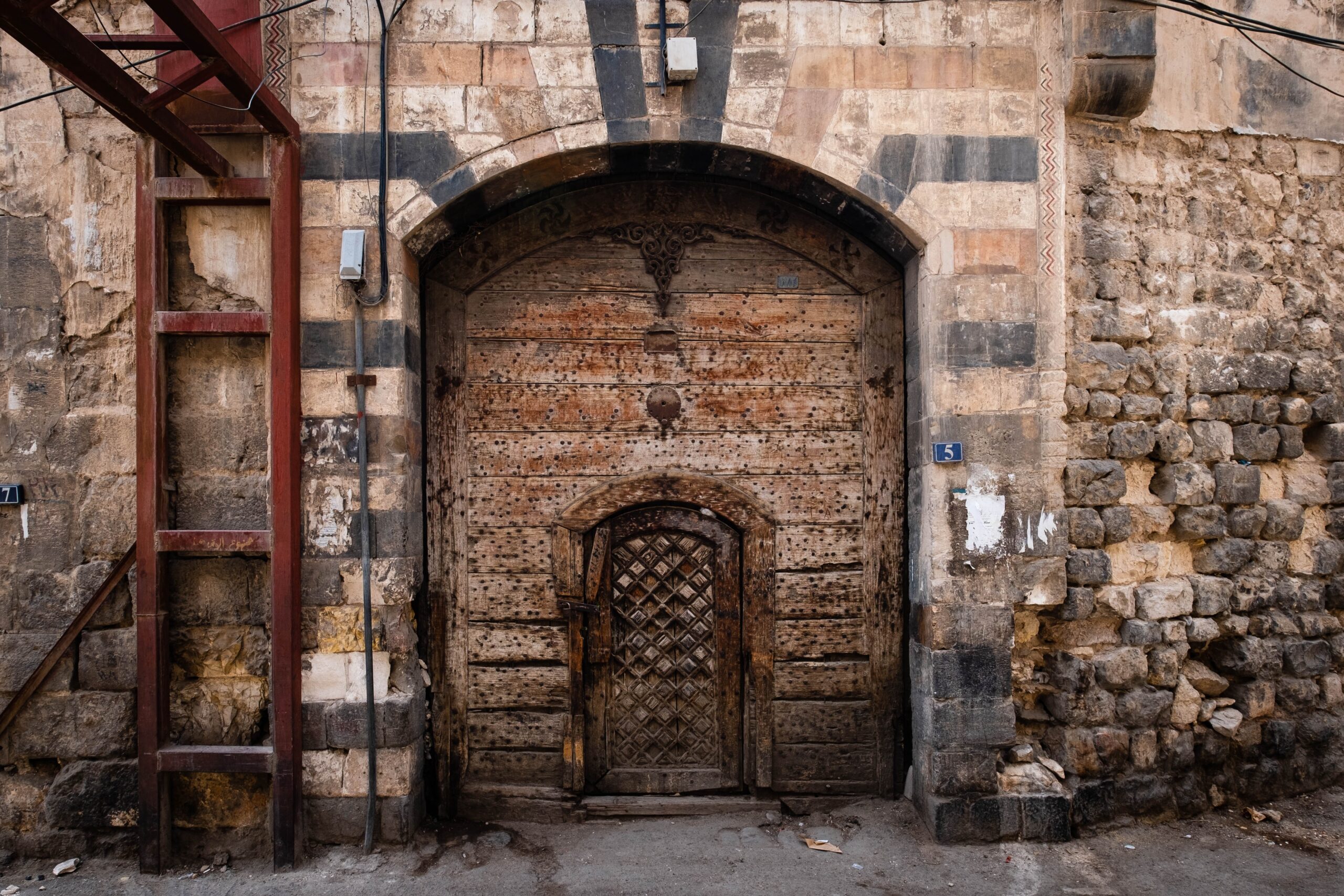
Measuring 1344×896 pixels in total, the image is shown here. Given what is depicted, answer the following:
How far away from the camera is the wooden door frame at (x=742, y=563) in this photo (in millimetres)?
4133

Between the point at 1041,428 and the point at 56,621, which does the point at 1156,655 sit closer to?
the point at 1041,428

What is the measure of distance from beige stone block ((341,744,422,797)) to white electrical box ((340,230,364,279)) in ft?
7.01

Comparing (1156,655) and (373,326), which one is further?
(1156,655)

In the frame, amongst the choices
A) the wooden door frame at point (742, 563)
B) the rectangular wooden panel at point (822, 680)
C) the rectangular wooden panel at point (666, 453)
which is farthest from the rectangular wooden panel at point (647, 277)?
the rectangular wooden panel at point (822, 680)

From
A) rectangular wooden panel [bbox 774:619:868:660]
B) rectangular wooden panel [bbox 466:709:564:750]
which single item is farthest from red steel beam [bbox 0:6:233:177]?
rectangular wooden panel [bbox 774:619:868:660]

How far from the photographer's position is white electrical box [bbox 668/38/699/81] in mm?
3604

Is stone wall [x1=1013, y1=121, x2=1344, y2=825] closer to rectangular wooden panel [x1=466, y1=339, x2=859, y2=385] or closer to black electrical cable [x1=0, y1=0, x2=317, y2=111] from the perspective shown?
rectangular wooden panel [x1=466, y1=339, x2=859, y2=385]

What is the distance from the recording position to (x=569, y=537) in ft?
13.6

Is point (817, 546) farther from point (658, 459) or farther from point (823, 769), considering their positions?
point (823, 769)

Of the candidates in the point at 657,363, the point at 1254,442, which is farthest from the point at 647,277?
the point at 1254,442

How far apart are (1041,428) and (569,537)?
237 centimetres

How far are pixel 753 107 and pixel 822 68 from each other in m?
0.38

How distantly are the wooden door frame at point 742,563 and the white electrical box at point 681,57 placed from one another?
74.9 inches

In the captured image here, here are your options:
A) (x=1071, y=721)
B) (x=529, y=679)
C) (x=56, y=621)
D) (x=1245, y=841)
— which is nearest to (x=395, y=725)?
(x=529, y=679)
